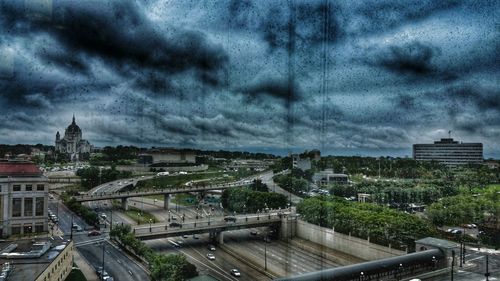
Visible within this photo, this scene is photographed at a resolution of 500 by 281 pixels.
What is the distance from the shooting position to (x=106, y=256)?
25.8ft

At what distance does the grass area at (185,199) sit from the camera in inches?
648

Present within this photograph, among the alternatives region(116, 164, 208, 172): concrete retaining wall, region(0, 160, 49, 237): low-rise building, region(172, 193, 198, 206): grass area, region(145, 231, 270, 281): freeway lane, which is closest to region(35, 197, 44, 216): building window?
region(0, 160, 49, 237): low-rise building

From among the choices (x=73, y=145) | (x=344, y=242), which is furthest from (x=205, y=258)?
(x=73, y=145)

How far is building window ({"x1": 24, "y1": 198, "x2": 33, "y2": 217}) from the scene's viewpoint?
8.71 metres

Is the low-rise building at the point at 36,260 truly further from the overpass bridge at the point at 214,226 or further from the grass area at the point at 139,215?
the grass area at the point at 139,215

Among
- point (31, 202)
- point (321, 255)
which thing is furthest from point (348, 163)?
point (31, 202)

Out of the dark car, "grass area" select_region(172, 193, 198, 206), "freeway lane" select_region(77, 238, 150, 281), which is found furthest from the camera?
"grass area" select_region(172, 193, 198, 206)

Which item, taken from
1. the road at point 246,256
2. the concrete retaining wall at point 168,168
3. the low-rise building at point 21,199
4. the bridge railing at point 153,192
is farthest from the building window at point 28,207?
the concrete retaining wall at point 168,168

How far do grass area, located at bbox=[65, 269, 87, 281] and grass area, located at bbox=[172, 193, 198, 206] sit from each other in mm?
9385

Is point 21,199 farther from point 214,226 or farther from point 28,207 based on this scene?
point 214,226

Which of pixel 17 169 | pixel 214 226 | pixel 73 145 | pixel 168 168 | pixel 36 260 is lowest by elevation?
pixel 214 226

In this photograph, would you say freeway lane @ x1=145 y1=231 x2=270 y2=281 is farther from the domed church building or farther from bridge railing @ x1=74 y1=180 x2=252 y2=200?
the domed church building

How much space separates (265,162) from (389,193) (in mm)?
7804

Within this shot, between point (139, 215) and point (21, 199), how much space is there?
486 centimetres
